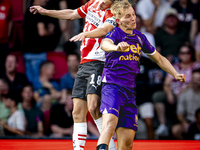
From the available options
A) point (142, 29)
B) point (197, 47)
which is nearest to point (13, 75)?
point (142, 29)

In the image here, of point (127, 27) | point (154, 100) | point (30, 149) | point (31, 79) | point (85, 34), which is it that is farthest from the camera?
point (31, 79)

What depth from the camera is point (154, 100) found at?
17.4 feet

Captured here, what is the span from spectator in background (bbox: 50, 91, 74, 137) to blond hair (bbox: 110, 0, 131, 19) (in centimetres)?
293

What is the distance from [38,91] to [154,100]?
206 cm

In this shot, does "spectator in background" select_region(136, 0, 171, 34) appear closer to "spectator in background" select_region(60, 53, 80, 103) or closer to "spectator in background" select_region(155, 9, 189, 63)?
"spectator in background" select_region(155, 9, 189, 63)

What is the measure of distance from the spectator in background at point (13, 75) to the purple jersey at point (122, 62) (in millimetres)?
3242

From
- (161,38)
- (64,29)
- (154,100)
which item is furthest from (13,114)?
(161,38)

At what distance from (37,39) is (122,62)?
3884mm

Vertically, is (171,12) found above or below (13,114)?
above

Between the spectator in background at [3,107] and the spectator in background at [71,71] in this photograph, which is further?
the spectator in background at [71,71]

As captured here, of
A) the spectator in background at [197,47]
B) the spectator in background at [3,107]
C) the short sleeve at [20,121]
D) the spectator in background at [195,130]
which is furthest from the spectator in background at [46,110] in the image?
the spectator in background at [197,47]

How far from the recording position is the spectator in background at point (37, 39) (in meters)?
6.14

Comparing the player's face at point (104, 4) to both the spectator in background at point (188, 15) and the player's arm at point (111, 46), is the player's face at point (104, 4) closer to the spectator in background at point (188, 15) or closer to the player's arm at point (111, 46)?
the player's arm at point (111, 46)

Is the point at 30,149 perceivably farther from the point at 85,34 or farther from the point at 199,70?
the point at 199,70
